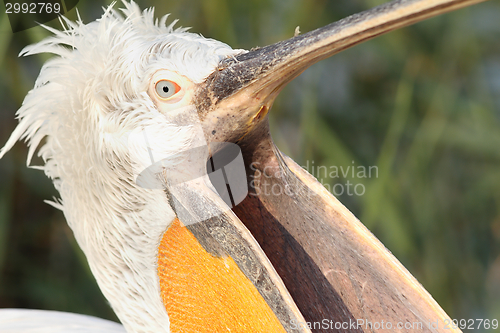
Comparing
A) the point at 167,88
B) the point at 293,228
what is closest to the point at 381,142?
the point at 293,228

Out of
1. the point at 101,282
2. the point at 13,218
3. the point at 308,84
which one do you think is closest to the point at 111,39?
the point at 101,282

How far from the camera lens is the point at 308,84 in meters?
1.69

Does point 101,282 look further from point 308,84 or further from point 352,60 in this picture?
point 352,60

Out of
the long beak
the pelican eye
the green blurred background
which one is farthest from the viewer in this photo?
the green blurred background

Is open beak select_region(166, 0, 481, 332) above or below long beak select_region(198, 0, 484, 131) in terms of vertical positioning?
below

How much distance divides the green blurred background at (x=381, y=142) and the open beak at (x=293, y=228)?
79 centimetres

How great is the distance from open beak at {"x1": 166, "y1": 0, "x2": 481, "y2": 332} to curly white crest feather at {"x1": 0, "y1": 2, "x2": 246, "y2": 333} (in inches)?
2.4

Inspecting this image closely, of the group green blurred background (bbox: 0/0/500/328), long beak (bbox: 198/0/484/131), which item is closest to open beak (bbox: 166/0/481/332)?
long beak (bbox: 198/0/484/131)

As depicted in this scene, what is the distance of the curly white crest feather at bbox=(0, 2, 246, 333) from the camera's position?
0.73 metres

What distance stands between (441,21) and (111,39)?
1.46 meters

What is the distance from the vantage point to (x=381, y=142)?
6.63ft

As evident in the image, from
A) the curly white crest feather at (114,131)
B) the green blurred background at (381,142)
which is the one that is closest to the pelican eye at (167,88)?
the curly white crest feather at (114,131)

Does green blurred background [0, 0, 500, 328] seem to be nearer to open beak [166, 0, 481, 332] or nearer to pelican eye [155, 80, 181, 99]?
open beak [166, 0, 481, 332]

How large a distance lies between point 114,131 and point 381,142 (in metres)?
1.49
